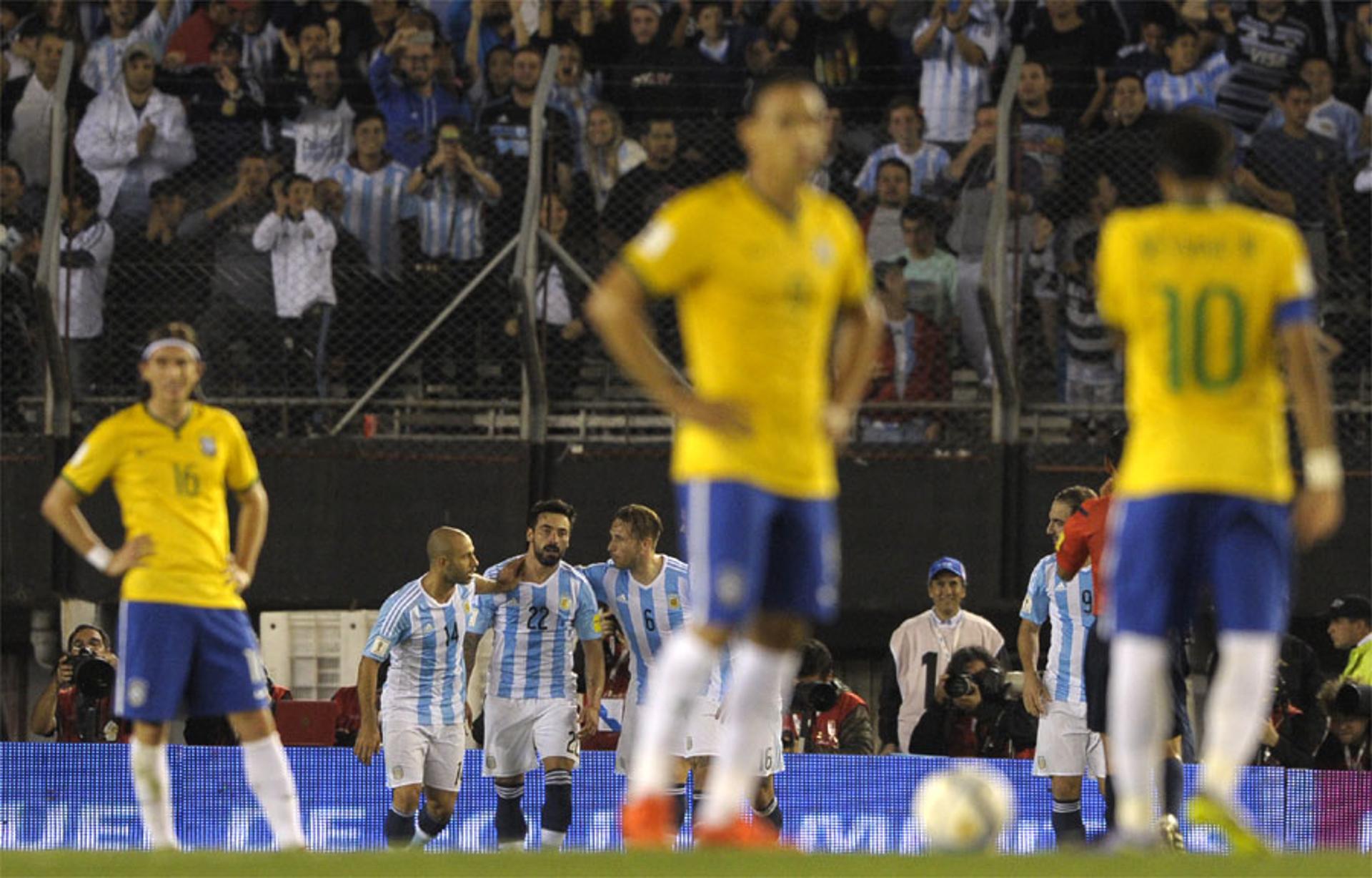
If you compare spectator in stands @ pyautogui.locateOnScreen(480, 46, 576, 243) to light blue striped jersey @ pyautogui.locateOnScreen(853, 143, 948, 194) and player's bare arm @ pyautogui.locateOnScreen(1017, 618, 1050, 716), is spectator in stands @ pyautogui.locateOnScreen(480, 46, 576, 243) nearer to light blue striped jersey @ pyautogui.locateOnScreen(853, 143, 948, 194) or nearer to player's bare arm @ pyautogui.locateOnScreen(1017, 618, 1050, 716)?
light blue striped jersey @ pyautogui.locateOnScreen(853, 143, 948, 194)

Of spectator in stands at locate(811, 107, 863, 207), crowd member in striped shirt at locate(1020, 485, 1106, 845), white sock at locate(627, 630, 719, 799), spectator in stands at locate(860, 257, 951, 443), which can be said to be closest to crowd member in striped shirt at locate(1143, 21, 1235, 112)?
spectator in stands at locate(811, 107, 863, 207)

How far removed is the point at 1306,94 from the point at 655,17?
4168 millimetres

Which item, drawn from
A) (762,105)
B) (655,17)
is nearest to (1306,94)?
(655,17)

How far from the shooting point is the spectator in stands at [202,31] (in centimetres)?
1581

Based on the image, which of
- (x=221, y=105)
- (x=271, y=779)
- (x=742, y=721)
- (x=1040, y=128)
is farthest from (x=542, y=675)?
(x=742, y=721)

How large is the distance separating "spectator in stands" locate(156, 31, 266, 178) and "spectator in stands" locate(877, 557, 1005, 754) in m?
5.15

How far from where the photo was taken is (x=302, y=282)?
1444 centimetres

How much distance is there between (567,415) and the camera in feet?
48.2

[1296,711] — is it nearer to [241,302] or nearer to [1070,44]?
[1070,44]

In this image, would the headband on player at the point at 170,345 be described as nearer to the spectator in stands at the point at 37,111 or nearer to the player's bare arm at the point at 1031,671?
the player's bare arm at the point at 1031,671

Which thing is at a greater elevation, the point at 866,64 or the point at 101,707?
the point at 866,64

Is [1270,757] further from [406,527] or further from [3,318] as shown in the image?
[3,318]

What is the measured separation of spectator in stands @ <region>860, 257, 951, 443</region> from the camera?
14133 mm

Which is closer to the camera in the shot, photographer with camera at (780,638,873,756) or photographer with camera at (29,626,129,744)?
photographer with camera at (29,626,129,744)
